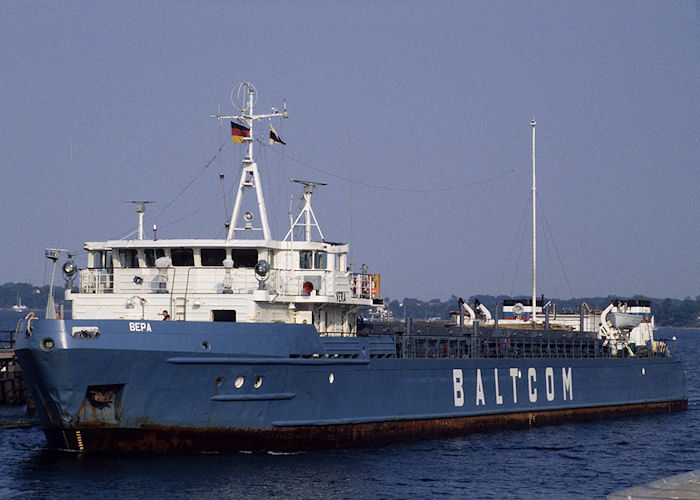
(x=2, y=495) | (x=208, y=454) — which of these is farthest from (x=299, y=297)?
(x=2, y=495)

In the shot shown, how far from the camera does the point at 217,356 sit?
80.2 ft

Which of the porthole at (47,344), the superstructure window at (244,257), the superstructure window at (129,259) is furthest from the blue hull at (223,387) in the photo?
the superstructure window at (129,259)

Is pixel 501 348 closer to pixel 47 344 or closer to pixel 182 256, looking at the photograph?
pixel 182 256

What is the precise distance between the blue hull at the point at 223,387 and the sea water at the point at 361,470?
22.9 inches

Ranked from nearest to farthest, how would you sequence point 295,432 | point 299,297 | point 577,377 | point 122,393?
1. point 122,393
2. point 295,432
3. point 299,297
4. point 577,377

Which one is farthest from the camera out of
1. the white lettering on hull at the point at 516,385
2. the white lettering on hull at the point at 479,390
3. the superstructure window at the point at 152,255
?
the white lettering on hull at the point at 479,390

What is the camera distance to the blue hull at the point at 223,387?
23.4 m

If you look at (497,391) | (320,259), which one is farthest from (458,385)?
(320,259)

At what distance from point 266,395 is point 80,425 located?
4938 millimetres

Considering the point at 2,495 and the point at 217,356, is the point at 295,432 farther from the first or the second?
the point at 2,495

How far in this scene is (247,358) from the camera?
24781 mm

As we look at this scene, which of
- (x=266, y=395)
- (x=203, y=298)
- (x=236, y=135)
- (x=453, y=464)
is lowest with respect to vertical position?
(x=453, y=464)

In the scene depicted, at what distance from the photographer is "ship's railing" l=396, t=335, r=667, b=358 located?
101 ft

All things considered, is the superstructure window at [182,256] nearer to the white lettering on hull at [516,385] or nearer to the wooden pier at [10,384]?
the white lettering on hull at [516,385]
